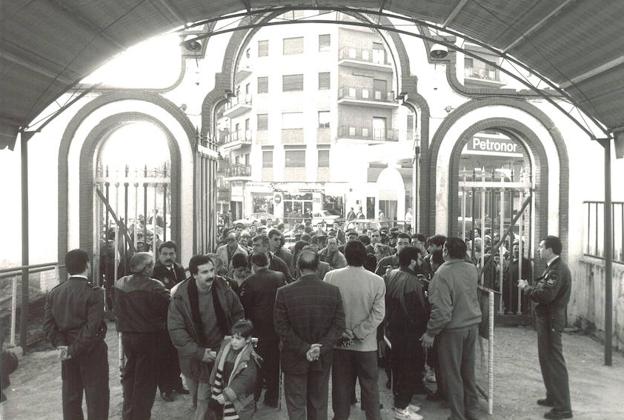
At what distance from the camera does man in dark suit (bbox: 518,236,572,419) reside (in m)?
6.27

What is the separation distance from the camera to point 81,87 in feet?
36.7

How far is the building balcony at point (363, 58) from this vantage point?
4322 centimetres

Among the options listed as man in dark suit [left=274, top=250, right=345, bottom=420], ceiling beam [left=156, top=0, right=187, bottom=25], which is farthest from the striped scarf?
ceiling beam [left=156, top=0, right=187, bottom=25]

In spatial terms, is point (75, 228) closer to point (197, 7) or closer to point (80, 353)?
point (197, 7)

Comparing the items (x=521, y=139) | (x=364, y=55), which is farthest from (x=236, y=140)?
(x=521, y=139)

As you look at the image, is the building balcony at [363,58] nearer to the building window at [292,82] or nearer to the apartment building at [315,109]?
the apartment building at [315,109]

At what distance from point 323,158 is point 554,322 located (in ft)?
125

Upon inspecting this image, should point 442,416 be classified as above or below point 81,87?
below

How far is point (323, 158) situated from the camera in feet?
145

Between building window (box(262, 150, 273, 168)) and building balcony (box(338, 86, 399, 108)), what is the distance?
22.6 ft

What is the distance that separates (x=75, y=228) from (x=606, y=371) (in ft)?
32.2

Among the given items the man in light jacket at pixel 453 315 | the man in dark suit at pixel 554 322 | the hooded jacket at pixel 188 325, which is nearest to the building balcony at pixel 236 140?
the man in dark suit at pixel 554 322

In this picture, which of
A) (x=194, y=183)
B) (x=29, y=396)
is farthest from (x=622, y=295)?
(x=29, y=396)

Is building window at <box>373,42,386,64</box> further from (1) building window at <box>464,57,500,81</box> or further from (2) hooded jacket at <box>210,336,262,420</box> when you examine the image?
(2) hooded jacket at <box>210,336,262,420</box>
